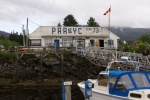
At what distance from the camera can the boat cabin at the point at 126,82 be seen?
15.0m

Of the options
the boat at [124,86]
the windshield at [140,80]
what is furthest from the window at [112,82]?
the windshield at [140,80]

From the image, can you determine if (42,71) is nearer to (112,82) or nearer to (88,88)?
(88,88)

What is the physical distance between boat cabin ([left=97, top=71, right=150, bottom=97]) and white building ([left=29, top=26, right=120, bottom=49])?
27079 millimetres

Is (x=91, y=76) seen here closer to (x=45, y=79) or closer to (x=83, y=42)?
(x=45, y=79)

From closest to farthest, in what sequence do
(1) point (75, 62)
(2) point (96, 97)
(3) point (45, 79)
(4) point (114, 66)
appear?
(2) point (96, 97)
(4) point (114, 66)
(3) point (45, 79)
(1) point (75, 62)

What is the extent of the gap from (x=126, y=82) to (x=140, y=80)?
0.68 m

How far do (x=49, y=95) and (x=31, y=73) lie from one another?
749 cm

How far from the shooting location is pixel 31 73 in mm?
32688

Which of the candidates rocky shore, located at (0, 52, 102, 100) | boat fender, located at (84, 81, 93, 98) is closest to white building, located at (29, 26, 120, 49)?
rocky shore, located at (0, 52, 102, 100)

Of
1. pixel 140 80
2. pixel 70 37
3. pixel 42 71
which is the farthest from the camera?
pixel 70 37

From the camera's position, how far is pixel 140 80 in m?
15.4

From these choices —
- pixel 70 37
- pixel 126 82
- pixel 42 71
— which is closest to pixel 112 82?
pixel 126 82

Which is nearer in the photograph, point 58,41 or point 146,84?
point 146,84

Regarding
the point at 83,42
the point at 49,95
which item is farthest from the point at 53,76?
the point at 83,42
